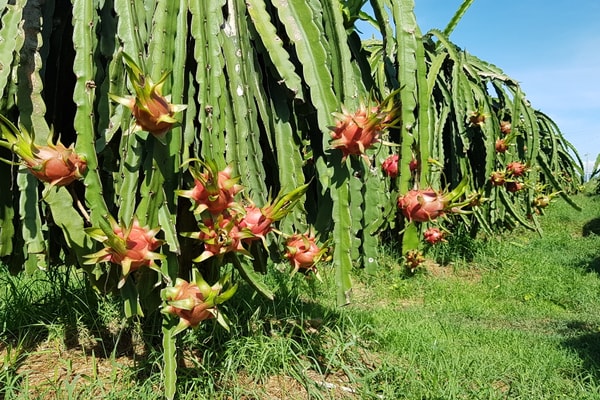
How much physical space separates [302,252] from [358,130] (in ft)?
1.29

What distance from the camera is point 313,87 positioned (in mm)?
1575

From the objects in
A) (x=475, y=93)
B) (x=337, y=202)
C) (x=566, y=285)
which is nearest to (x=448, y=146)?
(x=475, y=93)

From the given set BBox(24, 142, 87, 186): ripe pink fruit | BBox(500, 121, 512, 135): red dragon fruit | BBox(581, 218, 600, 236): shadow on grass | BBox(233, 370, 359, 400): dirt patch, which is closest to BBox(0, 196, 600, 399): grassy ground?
BBox(233, 370, 359, 400): dirt patch

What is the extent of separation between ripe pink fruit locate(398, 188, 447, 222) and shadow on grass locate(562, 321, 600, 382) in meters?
1.73

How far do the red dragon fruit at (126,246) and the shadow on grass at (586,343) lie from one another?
2426 mm

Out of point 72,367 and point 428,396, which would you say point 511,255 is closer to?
point 428,396

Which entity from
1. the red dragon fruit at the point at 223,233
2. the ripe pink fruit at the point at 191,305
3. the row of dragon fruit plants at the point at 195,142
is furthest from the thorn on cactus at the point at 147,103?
the ripe pink fruit at the point at 191,305

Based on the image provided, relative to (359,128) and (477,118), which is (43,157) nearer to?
(359,128)

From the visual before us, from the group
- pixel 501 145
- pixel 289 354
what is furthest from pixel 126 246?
pixel 501 145

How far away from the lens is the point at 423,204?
5.29 ft

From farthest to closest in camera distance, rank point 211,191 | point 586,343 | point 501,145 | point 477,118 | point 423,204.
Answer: point 501,145
point 477,118
point 586,343
point 423,204
point 211,191

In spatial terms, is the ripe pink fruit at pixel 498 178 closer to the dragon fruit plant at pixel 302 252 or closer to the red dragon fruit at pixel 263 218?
the dragon fruit plant at pixel 302 252

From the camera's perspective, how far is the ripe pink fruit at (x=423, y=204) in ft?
5.29

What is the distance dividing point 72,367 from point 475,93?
345cm
